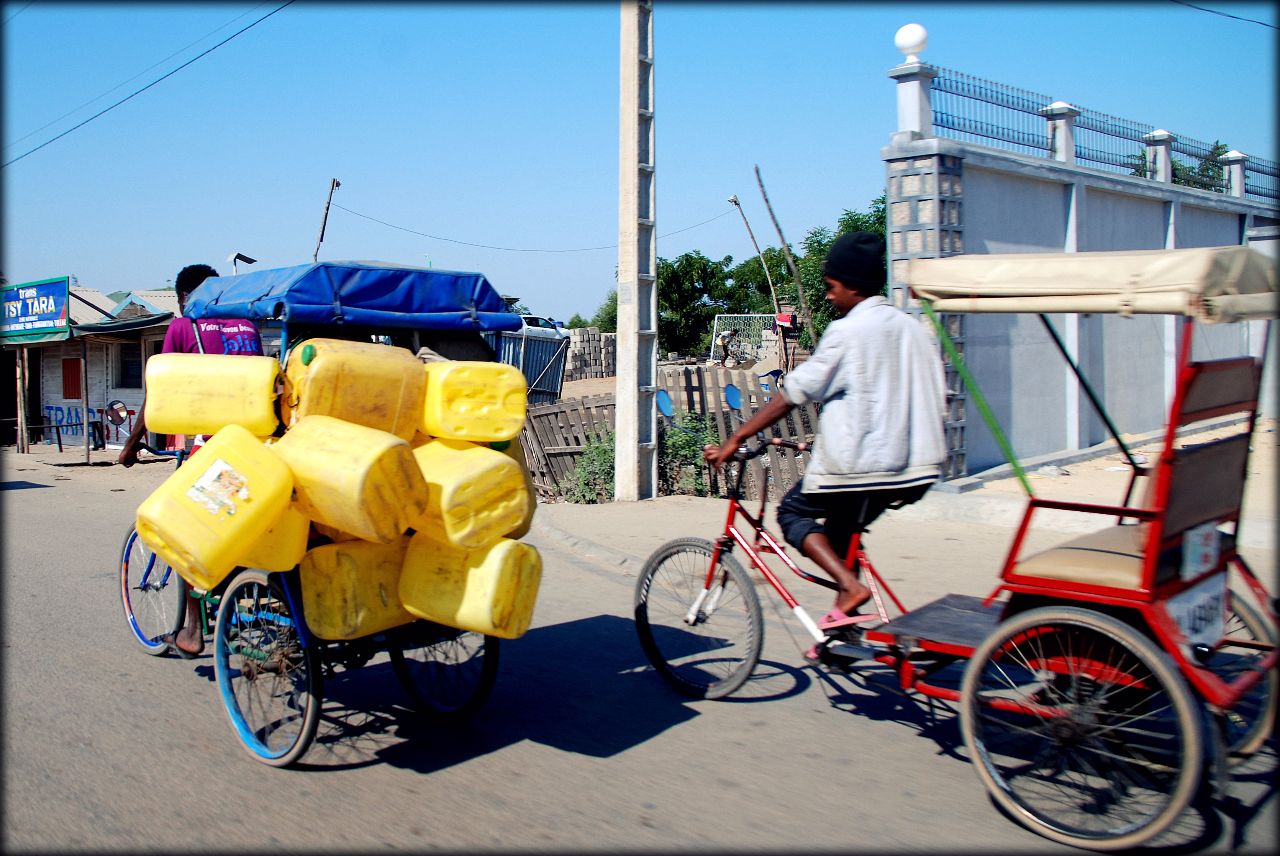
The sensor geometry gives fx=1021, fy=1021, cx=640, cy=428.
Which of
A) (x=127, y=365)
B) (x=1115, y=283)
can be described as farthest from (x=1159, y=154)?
(x=127, y=365)

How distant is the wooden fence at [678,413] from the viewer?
10.7 metres

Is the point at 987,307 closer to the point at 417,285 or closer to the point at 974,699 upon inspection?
the point at 974,699

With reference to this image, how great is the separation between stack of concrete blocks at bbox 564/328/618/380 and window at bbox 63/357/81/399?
1840cm

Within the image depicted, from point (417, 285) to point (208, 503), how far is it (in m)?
3.12

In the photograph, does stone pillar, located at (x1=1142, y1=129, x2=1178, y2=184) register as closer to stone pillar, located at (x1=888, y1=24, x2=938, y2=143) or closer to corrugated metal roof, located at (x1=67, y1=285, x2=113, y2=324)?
stone pillar, located at (x1=888, y1=24, x2=938, y2=143)

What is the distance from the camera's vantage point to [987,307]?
391cm

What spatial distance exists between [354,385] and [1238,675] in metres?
3.59

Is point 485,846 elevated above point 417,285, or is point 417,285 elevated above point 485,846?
point 417,285

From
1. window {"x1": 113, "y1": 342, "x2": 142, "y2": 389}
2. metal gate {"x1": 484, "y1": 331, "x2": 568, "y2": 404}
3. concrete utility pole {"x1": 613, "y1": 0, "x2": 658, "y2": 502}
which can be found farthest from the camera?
metal gate {"x1": 484, "y1": 331, "x2": 568, "y2": 404}

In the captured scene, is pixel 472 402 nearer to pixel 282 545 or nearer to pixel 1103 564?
pixel 282 545

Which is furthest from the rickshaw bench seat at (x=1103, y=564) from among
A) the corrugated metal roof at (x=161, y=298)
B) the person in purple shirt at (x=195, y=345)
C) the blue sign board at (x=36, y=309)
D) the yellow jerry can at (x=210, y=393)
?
the corrugated metal roof at (x=161, y=298)

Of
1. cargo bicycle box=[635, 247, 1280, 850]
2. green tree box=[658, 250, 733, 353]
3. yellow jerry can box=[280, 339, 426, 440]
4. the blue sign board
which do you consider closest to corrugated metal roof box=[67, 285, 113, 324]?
the blue sign board

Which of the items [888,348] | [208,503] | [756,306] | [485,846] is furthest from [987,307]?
[756,306]

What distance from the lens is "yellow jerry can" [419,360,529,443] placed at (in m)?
4.21
